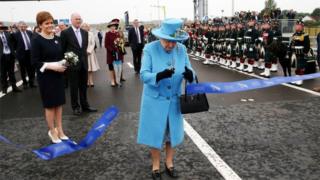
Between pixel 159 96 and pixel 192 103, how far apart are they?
0.37 metres

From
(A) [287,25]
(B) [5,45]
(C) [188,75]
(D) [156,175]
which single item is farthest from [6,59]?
(A) [287,25]

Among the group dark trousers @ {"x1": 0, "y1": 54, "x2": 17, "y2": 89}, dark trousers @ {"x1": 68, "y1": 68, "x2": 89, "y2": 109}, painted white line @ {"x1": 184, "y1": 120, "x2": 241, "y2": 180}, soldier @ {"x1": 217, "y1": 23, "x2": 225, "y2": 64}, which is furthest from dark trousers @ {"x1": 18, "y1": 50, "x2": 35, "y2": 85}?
soldier @ {"x1": 217, "y1": 23, "x2": 225, "y2": 64}

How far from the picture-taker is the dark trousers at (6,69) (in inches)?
446

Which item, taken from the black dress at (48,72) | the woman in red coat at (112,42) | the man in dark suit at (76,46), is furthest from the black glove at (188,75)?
the woman in red coat at (112,42)

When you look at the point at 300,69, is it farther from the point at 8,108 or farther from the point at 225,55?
the point at 8,108

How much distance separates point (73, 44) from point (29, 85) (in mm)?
5396

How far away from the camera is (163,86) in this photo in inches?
166

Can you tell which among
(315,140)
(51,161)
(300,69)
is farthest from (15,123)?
(300,69)

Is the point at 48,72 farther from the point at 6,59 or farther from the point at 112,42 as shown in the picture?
the point at 6,59

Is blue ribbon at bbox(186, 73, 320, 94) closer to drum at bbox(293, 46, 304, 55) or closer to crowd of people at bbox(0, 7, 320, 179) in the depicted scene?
crowd of people at bbox(0, 7, 320, 179)

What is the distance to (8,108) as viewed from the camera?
9.01 meters

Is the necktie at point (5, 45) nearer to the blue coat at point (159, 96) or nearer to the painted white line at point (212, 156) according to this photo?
the painted white line at point (212, 156)

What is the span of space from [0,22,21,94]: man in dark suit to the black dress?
6.06 m

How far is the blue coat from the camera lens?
4.15 metres
